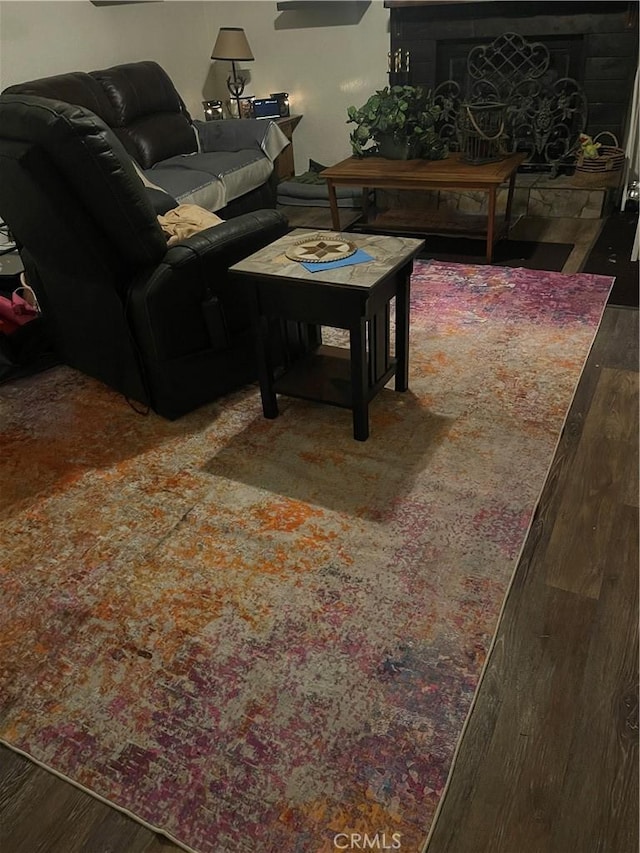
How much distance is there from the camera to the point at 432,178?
3.51 meters

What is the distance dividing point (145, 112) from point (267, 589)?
373 centimetres

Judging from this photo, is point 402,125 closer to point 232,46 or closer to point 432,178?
point 432,178

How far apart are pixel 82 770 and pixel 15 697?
262 mm

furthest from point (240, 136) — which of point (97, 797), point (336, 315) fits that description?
point (97, 797)

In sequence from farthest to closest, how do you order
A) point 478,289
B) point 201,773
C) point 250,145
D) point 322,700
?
point 250,145, point 478,289, point 322,700, point 201,773

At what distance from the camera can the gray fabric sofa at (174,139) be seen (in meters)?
3.74

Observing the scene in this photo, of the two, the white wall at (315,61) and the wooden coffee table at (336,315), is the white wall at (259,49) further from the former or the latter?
the wooden coffee table at (336,315)

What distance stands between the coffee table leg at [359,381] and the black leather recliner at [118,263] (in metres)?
0.52

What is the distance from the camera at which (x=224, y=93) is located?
5.47 m

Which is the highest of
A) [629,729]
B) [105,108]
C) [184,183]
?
[105,108]

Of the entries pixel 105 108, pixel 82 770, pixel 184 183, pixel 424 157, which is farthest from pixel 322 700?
pixel 105 108

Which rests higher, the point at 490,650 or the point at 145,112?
the point at 145,112

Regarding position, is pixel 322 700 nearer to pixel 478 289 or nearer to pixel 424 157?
pixel 478 289

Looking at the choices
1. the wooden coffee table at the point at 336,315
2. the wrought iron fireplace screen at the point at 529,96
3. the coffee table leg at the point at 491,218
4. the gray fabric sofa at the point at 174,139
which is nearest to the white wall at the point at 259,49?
the gray fabric sofa at the point at 174,139
